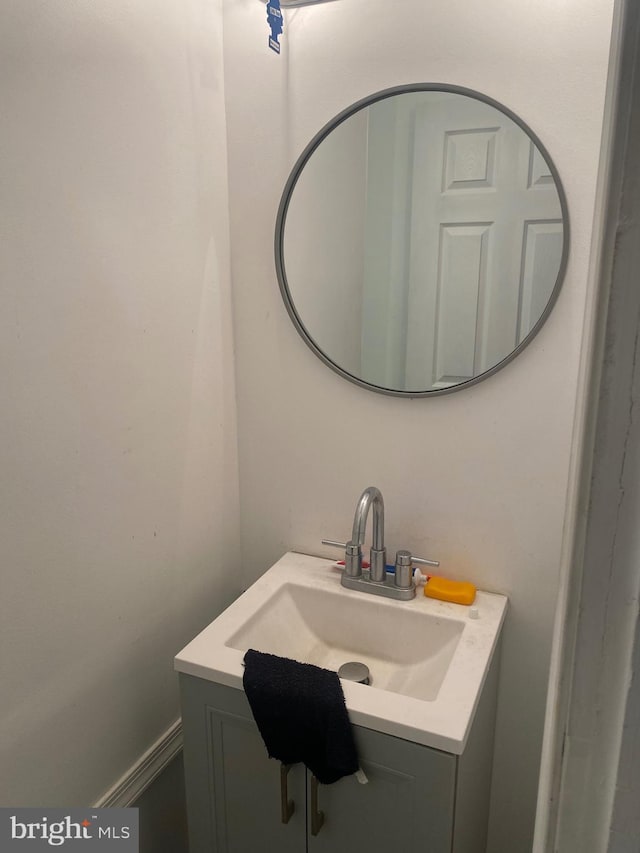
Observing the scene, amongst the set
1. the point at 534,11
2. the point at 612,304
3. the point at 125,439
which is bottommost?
the point at 125,439

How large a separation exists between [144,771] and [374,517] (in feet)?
2.39

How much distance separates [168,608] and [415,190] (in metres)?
1.04

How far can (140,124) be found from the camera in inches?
42.5

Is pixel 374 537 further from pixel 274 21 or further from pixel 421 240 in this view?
pixel 274 21

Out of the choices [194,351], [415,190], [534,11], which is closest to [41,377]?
[194,351]

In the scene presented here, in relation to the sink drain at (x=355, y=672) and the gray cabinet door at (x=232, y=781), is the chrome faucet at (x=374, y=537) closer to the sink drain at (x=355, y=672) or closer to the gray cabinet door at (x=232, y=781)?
the sink drain at (x=355, y=672)

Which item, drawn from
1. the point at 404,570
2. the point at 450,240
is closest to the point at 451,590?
the point at 404,570

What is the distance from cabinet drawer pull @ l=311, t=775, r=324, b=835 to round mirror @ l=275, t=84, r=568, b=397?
0.76m

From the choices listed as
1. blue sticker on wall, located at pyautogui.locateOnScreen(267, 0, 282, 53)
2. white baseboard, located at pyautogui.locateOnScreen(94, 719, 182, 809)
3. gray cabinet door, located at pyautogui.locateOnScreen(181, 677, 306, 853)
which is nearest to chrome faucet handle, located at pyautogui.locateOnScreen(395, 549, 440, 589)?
gray cabinet door, located at pyautogui.locateOnScreen(181, 677, 306, 853)

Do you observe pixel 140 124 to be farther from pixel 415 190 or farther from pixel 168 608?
pixel 168 608

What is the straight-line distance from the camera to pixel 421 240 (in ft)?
3.99

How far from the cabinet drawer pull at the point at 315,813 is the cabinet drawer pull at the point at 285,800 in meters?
0.05

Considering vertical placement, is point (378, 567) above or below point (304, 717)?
above

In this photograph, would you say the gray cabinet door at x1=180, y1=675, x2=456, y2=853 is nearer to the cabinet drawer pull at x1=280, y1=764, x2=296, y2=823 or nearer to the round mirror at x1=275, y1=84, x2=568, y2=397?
the cabinet drawer pull at x1=280, y1=764, x2=296, y2=823
